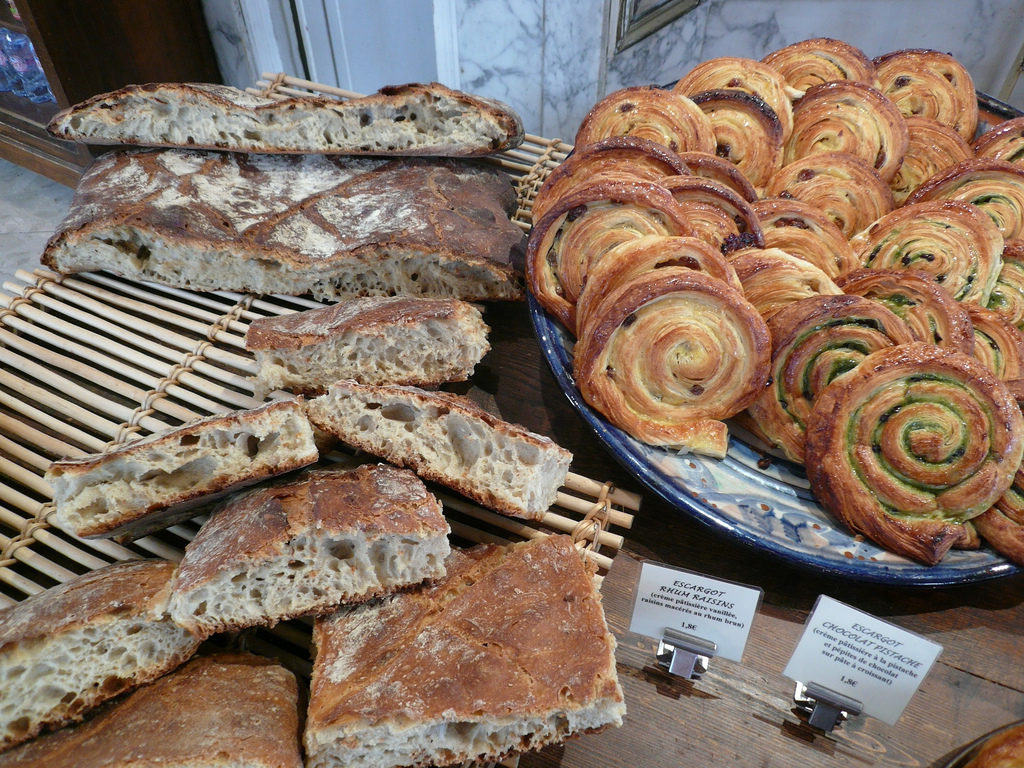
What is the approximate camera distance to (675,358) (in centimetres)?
185

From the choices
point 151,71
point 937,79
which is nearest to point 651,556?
point 937,79

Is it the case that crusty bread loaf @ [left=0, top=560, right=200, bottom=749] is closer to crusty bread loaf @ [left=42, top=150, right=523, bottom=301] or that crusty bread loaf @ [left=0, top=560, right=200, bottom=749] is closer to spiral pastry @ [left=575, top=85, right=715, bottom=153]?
crusty bread loaf @ [left=42, top=150, right=523, bottom=301]

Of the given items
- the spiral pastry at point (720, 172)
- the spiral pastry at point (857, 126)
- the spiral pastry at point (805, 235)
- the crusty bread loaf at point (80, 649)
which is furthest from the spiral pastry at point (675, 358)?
the crusty bread loaf at point (80, 649)

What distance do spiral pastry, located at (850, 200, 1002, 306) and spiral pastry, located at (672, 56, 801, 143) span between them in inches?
25.0

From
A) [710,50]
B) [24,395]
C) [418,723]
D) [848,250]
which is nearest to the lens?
[418,723]

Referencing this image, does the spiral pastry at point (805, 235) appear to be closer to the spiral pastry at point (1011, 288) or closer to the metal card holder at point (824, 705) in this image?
the spiral pastry at point (1011, 288)

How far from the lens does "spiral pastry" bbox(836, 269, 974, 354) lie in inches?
71.0

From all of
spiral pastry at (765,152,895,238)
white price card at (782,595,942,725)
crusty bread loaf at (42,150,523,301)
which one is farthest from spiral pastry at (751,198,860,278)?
white price card at (782,595,942,725)

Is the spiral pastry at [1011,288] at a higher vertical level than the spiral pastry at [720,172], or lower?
lower

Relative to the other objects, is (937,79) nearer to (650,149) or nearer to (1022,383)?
(650,149)

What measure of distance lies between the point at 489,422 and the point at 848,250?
1277mm

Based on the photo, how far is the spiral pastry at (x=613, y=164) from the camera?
2201mm

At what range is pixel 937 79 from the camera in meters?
A: 2.74

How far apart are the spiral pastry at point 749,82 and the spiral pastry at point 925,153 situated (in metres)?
0.45
